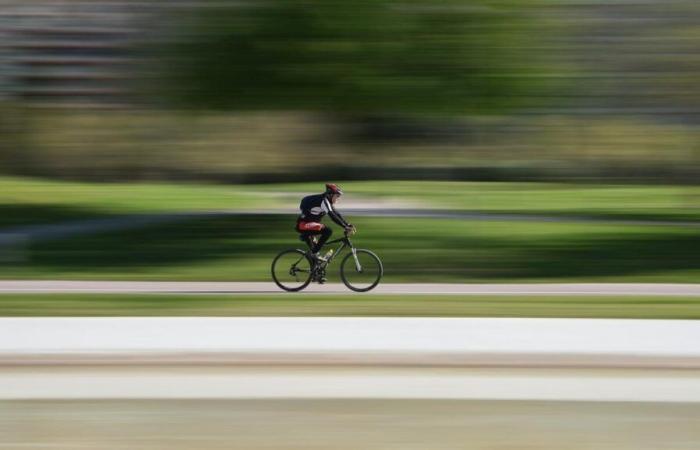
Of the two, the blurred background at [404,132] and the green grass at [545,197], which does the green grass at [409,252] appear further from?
the green grass at [545,197]

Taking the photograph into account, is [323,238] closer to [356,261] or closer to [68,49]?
[356,261]

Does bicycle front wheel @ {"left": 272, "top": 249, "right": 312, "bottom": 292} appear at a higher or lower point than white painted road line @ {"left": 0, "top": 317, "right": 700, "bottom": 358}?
higher

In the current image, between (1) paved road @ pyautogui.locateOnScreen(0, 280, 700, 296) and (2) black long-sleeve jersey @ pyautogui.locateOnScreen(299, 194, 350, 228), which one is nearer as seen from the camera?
(2) black long-sleeve jersey @ pyautogui.locateOnScreen(299, 194, 350, 228)

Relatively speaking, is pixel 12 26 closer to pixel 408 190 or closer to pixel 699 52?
pixel 408 190

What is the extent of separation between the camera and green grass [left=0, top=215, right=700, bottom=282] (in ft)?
63.0

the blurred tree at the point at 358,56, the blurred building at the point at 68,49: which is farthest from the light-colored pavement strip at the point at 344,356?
the blurred building at the point at 68,49

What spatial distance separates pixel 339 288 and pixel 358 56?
6.22m

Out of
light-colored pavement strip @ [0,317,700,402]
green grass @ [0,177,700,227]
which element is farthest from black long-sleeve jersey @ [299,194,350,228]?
green grass @ [0,177,700,227]

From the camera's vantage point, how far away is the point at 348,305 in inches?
554

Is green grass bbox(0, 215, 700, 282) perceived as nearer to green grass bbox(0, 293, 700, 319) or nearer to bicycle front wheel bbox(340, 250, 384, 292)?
bicycle front wheel bbox(340, 250, 384, 292)

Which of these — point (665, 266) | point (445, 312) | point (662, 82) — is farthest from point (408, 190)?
point (445, 312)

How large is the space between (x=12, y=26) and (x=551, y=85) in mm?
26844

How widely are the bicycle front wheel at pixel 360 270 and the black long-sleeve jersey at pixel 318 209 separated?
115 centimetres

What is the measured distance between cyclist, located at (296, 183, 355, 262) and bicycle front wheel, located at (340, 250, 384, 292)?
0.71m
